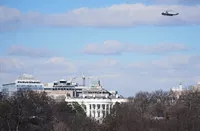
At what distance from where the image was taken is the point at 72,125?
72688mm

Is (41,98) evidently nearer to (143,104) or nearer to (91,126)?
(91,126)

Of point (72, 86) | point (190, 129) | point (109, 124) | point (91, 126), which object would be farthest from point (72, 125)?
point (72, 86)

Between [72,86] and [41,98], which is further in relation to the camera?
[72,86]

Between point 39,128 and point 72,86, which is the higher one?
point 72,86

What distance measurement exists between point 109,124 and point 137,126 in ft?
11.2

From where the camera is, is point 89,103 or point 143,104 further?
point 89,103

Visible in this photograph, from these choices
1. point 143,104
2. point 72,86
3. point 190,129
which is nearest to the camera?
point 190,129

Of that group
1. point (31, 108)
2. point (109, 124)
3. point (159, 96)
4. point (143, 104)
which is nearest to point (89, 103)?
point (159, 96)

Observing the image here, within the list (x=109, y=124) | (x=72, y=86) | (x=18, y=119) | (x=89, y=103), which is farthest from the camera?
(x=72, y=86)

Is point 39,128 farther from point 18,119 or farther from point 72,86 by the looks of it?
point 72,86

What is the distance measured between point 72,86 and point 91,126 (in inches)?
5075

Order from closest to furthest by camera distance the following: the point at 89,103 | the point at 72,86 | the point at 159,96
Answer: the point at 159,96
the point at 89,103
the point at 72,86

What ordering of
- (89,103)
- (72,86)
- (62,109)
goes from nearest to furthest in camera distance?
(62,109)
(89,103)
(72,86)

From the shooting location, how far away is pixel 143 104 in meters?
111
